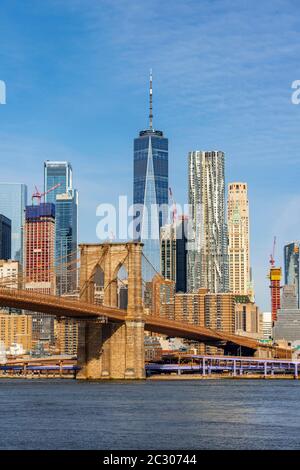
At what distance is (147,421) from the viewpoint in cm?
4500

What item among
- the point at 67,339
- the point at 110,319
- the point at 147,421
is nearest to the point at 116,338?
the point at 110,319

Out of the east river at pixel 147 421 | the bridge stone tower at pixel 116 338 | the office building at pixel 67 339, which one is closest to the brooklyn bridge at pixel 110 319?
the bridge stone tower at pixel 116 338

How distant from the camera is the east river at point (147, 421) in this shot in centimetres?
3666

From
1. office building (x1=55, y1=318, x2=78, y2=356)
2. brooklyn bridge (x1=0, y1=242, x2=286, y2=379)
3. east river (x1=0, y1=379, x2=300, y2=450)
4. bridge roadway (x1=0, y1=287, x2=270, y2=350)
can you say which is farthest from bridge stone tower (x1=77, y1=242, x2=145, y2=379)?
office building (x1=55, y1=318, x2=78, y2=356)

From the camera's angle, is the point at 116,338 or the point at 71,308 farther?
the point at 116,338

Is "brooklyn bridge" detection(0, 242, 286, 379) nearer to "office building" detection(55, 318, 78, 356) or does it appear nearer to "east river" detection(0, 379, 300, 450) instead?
"east river" detection(0, 379, 300, 450)

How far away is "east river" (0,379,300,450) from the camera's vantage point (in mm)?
36656

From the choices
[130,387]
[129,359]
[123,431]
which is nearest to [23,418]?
[123,431]

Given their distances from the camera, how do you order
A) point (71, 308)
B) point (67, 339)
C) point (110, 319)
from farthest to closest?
point (67, 339)
point (110, 319)
point (71, 308)

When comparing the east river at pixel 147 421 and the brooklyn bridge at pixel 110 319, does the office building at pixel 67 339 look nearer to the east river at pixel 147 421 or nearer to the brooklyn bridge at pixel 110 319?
the brooklyn bridge at pixel 110 319

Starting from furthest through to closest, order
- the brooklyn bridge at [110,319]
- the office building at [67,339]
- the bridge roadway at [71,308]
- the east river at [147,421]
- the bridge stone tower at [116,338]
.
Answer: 1. the office building at [67,339]
2. the bridge stone tower at [116,338]
3. the brooklyn bridge at [110,319]
4. the bridge roadway at [71,308]
5. the east river at [147,421]

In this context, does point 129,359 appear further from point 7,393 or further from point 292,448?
point 292,448

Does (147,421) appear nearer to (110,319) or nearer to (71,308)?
(71,308)

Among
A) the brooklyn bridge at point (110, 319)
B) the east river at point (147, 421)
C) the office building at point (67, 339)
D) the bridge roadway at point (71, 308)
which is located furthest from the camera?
the office building at point (67, 339)
